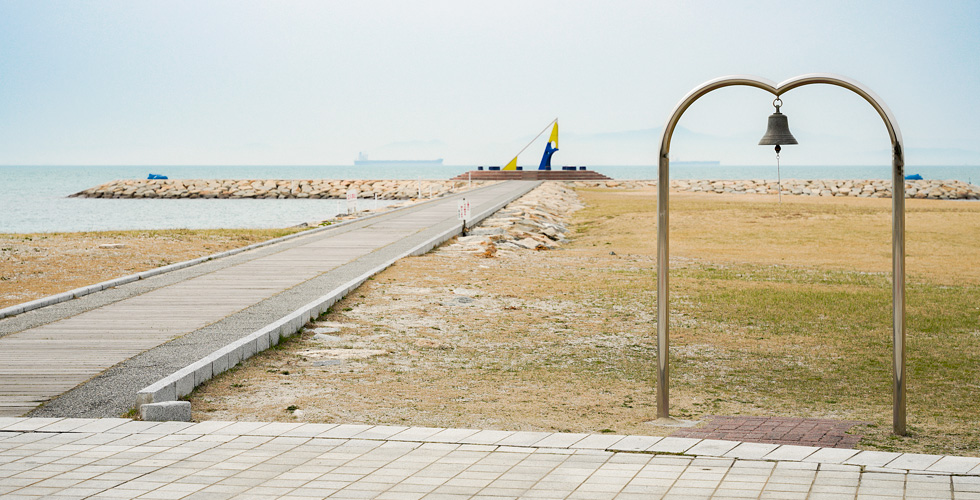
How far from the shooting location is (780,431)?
20.0 feet

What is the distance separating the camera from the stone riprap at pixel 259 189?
67625 mm

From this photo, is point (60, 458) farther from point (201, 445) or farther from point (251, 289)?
point (251, 289)

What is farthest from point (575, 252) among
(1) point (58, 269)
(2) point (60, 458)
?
(2) point (60, 458)

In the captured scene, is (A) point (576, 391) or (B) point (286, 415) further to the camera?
(A) point (576, 391)

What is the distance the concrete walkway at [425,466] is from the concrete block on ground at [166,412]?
0.54ft

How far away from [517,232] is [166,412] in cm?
1660

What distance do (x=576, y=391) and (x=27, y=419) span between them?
158 inches

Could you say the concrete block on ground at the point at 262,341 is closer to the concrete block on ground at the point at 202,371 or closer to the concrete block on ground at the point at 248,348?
the concrete block on ground at the point at 248,348

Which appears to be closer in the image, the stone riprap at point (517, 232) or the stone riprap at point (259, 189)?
the stone riprap at point (517, 232)

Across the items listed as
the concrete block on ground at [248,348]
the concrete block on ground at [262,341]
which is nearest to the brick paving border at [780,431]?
the concrete block on ground at [248,348]

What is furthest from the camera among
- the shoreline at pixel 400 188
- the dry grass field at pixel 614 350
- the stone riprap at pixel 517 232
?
the shoreline at pixel 400 188

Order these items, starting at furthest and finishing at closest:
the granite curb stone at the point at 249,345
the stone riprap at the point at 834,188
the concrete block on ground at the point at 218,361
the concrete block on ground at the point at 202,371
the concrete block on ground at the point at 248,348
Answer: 1. the stone riprap at the point at 834,188
2. the concrete block on ground at the point at 248,348
3. the concrete block on ground at the point at 218,361
4. the concrete block on ground at the point at 202,371
5. the granite curb stone at the point at 249,345

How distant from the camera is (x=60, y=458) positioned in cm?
505

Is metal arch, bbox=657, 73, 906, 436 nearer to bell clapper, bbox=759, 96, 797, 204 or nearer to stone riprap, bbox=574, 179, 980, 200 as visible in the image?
bell clapper, bbox=759, 96, 797, 204
